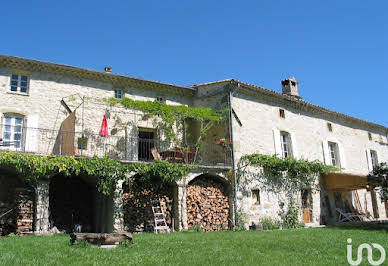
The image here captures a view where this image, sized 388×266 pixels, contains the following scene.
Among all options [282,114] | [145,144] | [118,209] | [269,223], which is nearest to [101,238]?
[118,209]

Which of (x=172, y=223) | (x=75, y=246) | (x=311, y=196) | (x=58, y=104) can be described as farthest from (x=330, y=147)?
(x=75, y=246)

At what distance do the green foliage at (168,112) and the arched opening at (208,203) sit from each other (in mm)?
2201

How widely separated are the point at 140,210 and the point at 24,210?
12.0 ft

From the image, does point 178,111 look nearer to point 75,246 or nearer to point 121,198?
point 121,198

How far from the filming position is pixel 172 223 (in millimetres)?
13195

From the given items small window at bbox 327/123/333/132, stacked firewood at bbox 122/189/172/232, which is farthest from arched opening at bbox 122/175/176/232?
small window at bbox 327/123/333/132

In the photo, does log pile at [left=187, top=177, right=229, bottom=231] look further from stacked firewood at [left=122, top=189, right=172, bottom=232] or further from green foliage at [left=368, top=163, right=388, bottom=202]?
green foliage at [left=368, top=163, right=388, bottom=202]

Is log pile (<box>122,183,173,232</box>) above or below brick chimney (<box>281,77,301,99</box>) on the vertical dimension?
below

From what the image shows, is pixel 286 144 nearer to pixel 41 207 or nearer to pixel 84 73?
pixel 84 73

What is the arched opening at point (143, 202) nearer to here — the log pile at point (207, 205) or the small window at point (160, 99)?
the log pile at point (207, 205)

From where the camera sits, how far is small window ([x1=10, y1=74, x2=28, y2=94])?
43.1ft

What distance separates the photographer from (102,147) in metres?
14.0

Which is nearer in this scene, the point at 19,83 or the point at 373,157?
the point at 19,83

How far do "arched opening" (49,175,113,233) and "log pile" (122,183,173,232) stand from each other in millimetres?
676
